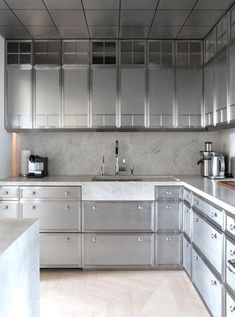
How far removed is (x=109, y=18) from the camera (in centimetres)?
340

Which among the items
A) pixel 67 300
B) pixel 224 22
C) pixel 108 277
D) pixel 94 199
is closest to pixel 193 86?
pixel 224 22

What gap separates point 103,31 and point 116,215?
6.30 feet

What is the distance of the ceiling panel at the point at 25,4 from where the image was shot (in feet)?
9.95

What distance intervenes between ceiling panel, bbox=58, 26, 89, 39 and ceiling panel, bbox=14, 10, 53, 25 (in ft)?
0.67

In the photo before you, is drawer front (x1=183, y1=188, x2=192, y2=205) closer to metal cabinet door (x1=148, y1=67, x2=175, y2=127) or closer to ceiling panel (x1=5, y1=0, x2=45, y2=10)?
metal cabinet door (x1=148, y1=67, x2=175, y2=127)

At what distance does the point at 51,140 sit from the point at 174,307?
95.0 inches

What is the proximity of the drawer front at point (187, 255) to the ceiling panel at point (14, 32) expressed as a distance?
2.71 m

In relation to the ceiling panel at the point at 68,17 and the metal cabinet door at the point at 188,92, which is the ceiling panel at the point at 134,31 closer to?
the ceiling panel at the point at 68,17

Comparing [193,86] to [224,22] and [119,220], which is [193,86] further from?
[119,220]

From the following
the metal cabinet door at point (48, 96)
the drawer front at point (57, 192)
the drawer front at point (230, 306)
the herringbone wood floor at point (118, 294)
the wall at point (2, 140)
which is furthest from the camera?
the metal cabinet door at point (48, 96)

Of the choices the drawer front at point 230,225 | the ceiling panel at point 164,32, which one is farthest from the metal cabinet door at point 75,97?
the drawer front at point 230,225

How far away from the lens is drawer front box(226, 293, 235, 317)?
2016 millimetres

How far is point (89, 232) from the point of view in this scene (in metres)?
3.62

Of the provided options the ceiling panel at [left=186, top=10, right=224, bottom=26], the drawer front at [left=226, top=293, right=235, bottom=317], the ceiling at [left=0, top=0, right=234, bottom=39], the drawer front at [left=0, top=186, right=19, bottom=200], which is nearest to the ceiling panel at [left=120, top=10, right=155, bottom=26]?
the ceiling at [left=0, top=0, right=234, bottom=39]
